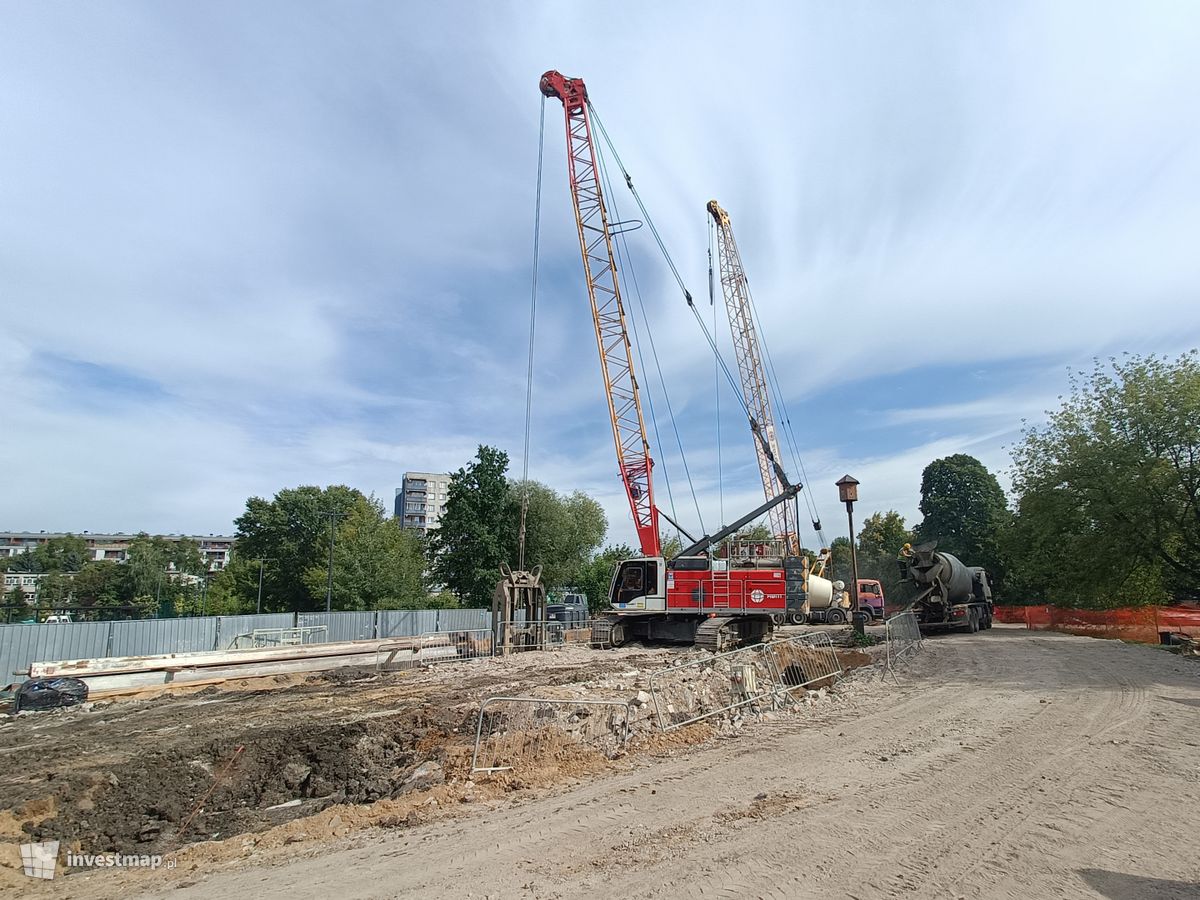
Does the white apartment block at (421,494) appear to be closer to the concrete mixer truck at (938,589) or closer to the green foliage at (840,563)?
the green foliage at (840,563)

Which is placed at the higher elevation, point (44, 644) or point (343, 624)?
point (44, 644)

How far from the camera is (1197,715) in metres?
10.2

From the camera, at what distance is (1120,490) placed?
28.7 metres

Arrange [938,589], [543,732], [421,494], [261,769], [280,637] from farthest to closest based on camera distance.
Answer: [421,494] → [280,637] → [938,589] → [543,732] → [261,769]

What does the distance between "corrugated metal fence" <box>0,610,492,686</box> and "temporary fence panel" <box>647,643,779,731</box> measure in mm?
17680

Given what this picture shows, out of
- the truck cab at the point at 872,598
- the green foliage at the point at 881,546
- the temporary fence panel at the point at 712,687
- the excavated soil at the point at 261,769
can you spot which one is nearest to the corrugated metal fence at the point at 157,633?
A: the excavated soil at the point at 261,769

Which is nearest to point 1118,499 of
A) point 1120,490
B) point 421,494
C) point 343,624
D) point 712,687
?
point 1120,490

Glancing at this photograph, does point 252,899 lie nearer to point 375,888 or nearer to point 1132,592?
point 375,888

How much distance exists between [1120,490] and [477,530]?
35.1 metres

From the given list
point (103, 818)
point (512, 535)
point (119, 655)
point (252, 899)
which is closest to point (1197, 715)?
point (252, 899)

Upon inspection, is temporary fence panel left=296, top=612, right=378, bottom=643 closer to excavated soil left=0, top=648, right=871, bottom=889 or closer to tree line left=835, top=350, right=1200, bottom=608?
excavated soil left=0, top=648, right=871, bottom=889

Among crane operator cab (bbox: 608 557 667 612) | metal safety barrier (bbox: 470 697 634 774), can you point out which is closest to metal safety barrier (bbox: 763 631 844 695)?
metal safety barrier (bbox: 470 697 634 774)

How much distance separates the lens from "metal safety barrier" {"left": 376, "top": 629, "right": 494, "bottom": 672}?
72.1 ft

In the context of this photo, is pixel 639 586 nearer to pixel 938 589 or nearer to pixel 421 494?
pixel 938 589
